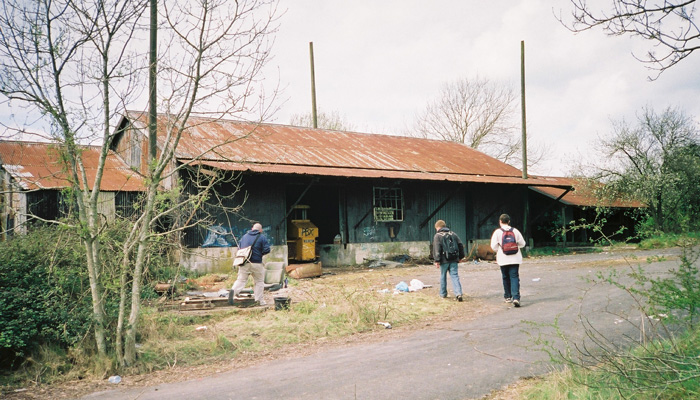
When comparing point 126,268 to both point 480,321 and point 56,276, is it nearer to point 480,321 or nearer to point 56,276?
point 56,276

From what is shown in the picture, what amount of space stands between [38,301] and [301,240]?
32.6 ft

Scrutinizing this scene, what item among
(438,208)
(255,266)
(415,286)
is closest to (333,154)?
(438,208)

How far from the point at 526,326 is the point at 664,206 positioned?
2093 cm

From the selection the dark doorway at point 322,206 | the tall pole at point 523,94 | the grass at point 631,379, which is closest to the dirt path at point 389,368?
the grass at point 631,379

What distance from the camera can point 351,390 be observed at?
506cm

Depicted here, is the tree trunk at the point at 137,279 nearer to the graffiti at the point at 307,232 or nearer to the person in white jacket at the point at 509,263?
the person in white jacket at the point at 509,263

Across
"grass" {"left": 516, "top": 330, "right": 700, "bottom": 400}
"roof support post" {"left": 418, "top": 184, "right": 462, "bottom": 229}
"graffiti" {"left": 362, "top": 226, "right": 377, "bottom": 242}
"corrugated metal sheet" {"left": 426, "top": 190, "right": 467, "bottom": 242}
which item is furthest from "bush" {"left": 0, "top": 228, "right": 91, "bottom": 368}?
"corrugated metal sheet" {"left": 426, "top": 190, "right": 467, "bottom": 242}

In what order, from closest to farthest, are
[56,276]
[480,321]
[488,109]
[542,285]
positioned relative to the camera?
[56,276]
[480,321]
[542,285]
[488,109]

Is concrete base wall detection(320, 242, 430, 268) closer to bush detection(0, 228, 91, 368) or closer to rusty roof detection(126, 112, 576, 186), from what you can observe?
rusty roof detection(126, 112, 576, 186)

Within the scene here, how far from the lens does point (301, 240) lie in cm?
1619

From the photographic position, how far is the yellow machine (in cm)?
1619

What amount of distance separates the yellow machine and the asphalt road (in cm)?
845

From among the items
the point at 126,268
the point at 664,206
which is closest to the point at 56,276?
the point at 126,268

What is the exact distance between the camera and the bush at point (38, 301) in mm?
6223
